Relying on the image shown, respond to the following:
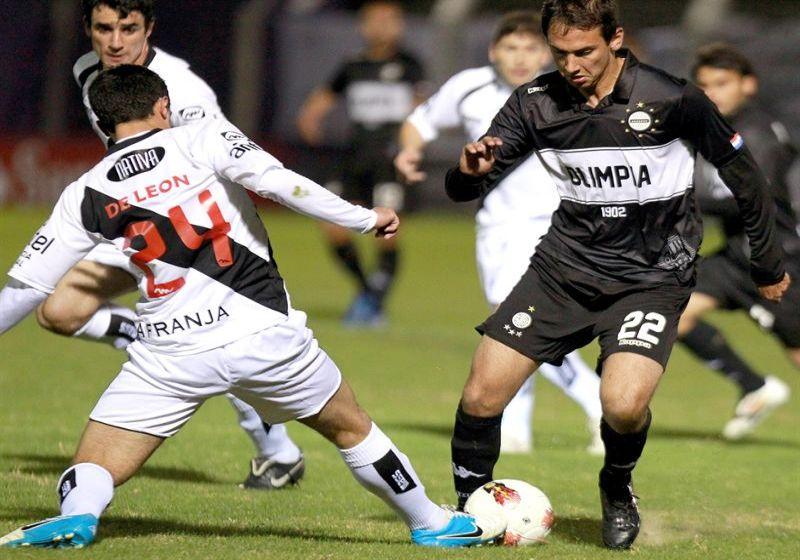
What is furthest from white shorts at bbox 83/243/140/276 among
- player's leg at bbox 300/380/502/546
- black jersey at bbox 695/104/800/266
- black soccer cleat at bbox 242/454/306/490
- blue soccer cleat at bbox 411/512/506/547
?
black jersey at bbox 695/104/800/266

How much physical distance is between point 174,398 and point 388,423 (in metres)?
3.87

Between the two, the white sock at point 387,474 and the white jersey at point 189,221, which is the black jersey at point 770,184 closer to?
the white sock at point 387,474

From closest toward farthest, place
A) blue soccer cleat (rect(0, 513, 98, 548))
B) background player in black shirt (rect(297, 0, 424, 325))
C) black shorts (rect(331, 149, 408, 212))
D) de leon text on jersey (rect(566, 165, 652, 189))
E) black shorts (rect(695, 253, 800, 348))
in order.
Result: 1. blue soccer cleat (rect(0, 513, 98, 548))
2. de leon text on jersey (rect(566, 165, 652, 189))
3. black shorts (rect(695, 253, 800, 348))
4. background player in black shirt (rect(297, 0, 424, 325))
5. black shorts (rect(331, 149, 408, 212))

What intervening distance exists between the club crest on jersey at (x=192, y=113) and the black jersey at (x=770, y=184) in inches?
128

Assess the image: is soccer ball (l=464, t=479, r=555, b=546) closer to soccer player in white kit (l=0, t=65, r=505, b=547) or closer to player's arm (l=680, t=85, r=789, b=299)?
soccer player in white kit (l=0, t=65, r=505, b=547)

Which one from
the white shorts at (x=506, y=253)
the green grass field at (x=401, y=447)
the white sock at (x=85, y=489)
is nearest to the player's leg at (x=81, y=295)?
the green grass field at (x=401, y=447)

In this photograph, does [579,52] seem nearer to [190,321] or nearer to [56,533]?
[190,321]

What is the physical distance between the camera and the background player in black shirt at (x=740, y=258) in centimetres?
848

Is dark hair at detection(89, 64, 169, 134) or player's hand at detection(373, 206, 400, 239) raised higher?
dark hair at detection(89, 64, 169, 134)

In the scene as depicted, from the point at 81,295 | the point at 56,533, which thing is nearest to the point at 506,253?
the point at 81,295

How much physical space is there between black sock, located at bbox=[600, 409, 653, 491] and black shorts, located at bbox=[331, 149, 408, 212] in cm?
888

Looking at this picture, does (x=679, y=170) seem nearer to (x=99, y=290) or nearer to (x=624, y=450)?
(x=624, y=450)

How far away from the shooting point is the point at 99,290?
6.73m

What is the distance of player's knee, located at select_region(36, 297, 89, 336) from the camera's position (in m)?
6.67
